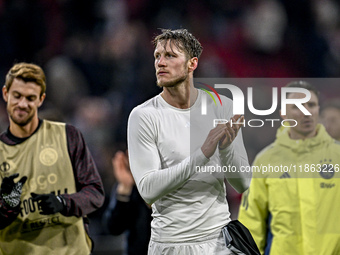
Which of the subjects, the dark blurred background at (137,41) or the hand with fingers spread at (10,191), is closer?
the hand with fingers spread at (10,191)

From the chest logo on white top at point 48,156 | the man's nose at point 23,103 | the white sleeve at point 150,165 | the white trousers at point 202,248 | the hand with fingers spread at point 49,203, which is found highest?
the man's nose at point 23,103

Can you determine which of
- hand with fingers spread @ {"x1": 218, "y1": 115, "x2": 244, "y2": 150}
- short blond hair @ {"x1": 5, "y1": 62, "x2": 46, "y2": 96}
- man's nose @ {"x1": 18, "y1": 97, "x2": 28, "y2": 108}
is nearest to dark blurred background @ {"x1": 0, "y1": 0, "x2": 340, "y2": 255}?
short blond hair @ {"x1": 5, "y1": 62, "x2": 46, "y2": 96}

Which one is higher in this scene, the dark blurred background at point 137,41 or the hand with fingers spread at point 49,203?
the dark blurred background at point 137,41

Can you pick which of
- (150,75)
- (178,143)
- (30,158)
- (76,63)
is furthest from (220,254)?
(76,63)

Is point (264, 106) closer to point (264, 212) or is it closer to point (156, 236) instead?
point (264, 212)

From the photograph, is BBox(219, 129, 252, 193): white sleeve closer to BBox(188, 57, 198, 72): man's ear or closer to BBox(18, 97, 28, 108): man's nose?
BBox(188, 57, 198, 72): man's ear

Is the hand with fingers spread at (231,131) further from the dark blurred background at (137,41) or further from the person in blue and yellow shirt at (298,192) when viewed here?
the dark blurred background at (137,41)

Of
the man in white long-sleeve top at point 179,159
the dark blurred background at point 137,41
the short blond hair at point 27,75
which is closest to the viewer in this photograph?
the man in white long-sleeve top at point 179,159

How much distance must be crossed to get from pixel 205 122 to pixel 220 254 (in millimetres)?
742

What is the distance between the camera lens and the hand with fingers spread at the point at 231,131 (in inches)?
114

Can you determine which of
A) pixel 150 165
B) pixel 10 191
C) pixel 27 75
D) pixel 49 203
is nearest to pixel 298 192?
pixel 150 165

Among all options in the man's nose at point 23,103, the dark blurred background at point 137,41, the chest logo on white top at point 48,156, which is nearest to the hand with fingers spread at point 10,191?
the chest logo on white top at point 48,156

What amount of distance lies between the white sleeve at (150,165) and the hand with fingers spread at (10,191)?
102 centimetres

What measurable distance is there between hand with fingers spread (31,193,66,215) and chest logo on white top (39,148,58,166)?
329 mm
